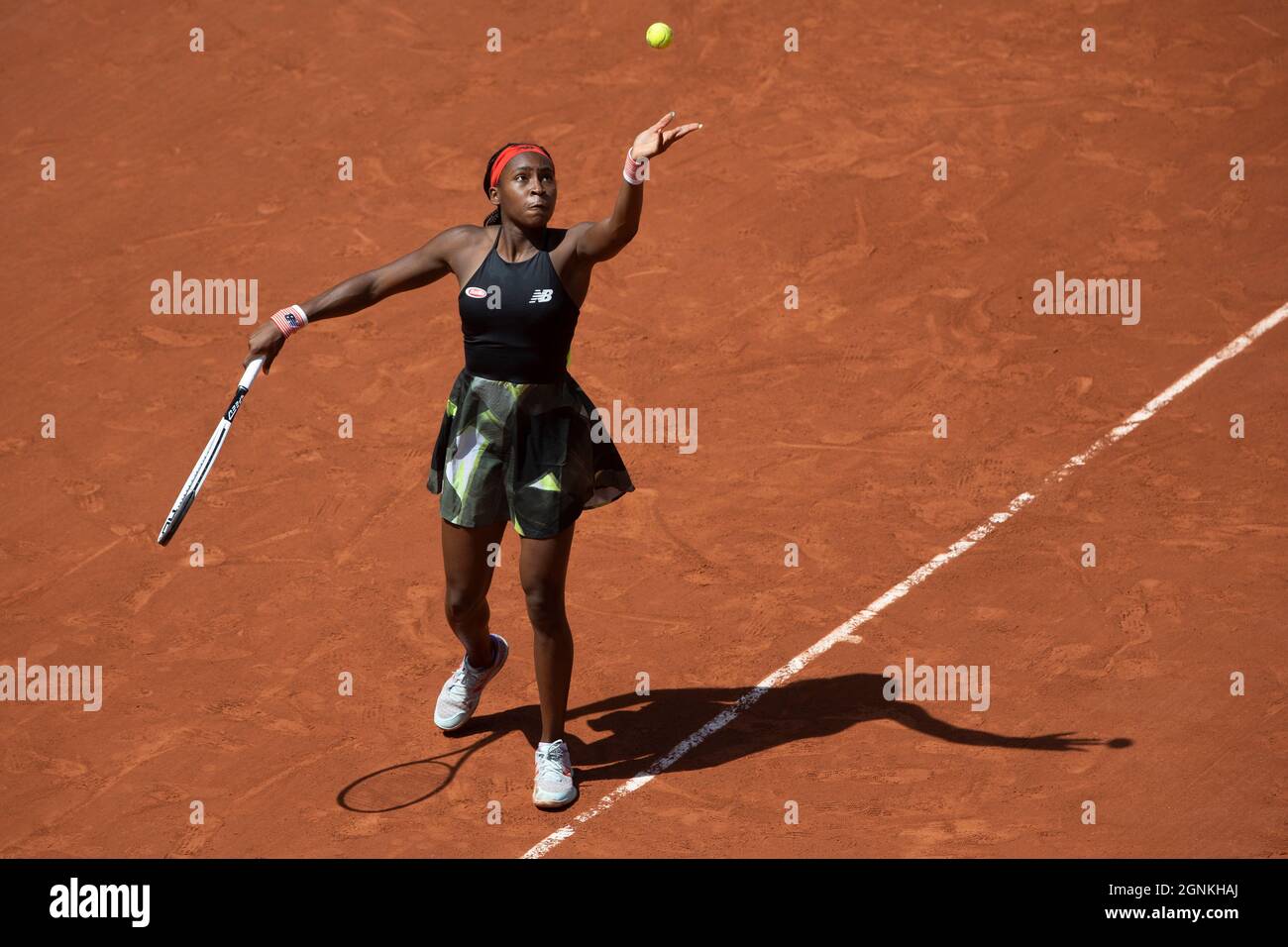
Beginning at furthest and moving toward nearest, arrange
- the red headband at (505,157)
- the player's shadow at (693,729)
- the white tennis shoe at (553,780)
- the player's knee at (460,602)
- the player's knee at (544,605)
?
the player's shadow at (693,729), the player's knee at (460,602), the white tennis shoe at (553,780), the player's knee at (544,605), the red headband at (505,157)

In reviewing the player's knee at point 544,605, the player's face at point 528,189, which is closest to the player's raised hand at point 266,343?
the player's face at point 528,189

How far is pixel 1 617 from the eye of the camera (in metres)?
9.92

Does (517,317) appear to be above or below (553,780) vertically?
above

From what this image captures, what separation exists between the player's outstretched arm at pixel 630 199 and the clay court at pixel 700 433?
108 inches

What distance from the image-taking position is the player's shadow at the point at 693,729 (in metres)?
8.55

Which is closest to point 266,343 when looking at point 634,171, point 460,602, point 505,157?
point 505,157

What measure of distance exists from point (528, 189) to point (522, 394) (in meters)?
0.96

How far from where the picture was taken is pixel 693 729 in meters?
8.89

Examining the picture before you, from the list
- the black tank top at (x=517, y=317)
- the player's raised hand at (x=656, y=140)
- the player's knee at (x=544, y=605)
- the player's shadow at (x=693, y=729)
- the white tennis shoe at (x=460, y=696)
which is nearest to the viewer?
the player's raised hand at (x=656, y=140)

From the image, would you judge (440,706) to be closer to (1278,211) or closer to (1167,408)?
(1167,408)

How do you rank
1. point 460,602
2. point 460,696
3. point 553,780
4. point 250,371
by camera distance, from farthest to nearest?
1. point 460,696
2. point 460,602
3. point 553,780
4. point 250,371

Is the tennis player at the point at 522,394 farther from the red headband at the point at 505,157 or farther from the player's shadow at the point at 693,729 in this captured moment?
the player's shadow at the point at 693,729

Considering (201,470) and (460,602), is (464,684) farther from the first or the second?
(201,470)

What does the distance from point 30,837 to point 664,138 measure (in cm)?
458
